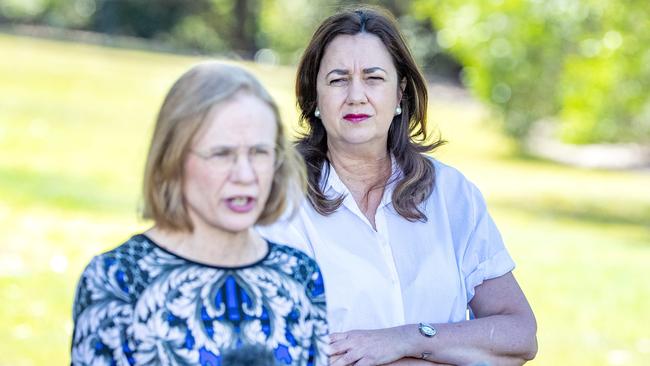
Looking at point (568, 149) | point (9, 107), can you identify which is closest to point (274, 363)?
point (9, 107)

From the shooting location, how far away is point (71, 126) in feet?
69.7

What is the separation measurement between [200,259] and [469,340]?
1406 millimetres

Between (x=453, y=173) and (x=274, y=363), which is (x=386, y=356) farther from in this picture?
(x=274, y=363)

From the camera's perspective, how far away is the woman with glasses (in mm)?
2617

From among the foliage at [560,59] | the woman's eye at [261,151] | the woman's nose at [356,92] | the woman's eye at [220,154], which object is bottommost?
the woman's eye at [220,154]

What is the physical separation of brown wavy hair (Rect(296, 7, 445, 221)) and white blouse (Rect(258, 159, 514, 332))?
39 mm

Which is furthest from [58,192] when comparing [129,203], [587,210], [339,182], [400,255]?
[400,255]

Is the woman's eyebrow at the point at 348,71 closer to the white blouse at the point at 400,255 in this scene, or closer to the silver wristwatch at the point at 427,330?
the white blouse at the point at 400,255

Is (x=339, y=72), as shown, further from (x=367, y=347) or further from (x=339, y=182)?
(x=367, y=347)

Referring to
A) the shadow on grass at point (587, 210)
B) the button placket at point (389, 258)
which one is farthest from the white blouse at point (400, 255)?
the shadow on grass at point (587, 210)

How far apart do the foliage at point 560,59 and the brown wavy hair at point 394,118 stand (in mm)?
12261

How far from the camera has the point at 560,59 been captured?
23891mm

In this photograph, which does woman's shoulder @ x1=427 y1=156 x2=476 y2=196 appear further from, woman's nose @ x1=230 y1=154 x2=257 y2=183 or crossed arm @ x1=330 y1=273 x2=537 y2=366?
woman's nose @ x1=230 y1=154 x2=257 y2=183

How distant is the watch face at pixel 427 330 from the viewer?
3.82m
